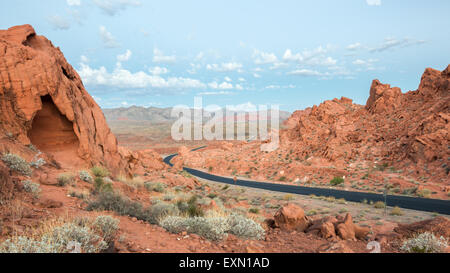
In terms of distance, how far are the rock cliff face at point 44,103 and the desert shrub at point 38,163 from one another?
1.52m

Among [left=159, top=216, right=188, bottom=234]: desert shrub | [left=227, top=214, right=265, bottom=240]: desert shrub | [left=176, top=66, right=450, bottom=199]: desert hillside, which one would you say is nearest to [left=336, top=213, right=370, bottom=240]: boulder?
[left=227, top=214, right=265, bottom=240]: desert shrub

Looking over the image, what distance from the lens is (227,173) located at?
45.4 m

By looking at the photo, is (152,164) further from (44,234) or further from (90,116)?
(44,234)

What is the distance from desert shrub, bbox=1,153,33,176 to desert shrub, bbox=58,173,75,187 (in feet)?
3.25

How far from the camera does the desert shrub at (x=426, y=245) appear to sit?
628 centimetres

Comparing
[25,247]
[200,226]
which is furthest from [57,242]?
[200,226]

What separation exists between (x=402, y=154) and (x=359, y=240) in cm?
2778

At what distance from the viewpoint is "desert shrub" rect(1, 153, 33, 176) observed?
9.15 m

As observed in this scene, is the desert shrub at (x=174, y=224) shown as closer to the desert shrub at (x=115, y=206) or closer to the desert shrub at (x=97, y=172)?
the desert shrub at (x=115, y=206)

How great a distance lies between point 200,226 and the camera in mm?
6715

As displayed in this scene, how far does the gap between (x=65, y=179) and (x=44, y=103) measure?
488 cm

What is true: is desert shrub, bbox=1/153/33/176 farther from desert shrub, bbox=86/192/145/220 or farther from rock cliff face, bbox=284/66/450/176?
rock cliff face, bbox=284/66/450/176

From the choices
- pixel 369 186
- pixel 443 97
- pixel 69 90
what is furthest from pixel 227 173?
pixel 69 90

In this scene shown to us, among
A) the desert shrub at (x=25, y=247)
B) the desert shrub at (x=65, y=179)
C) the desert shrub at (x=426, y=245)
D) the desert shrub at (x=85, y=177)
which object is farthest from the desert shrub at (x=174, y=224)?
the desert shrub at (x=85, y=177)
